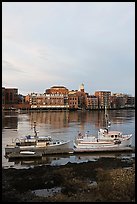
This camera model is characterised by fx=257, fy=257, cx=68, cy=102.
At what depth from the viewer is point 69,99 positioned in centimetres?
10688

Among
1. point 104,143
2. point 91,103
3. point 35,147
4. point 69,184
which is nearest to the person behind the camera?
point 69,184

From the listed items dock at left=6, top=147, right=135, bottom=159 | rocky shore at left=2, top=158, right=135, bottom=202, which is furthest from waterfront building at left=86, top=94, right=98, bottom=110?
rocky shore at left=2, top=158, right=135, bottom=202

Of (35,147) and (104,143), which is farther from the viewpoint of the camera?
(104,143)

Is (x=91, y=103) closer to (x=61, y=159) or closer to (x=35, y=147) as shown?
(x=35, y=147)

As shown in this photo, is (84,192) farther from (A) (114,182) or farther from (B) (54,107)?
(B) (54,107)

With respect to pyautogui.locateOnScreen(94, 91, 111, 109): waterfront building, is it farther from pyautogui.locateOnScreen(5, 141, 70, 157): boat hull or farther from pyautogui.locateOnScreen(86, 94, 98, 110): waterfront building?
pyautogui.locateOnScreen(5, 141, 70, 157): boat hull

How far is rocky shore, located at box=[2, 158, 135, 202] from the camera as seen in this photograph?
9577mm

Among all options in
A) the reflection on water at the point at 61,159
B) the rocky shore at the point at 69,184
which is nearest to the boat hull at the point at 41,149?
the reflection on water at the point at 61,159

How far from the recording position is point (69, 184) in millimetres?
11367

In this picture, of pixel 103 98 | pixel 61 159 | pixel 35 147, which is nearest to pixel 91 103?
pixel 103 98

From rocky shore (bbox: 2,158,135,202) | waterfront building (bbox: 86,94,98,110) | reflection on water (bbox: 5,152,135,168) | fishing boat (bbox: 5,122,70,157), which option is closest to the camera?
rocky shore (bbox: 2,158,135,202)

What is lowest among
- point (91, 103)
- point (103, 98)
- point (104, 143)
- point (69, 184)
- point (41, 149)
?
point (69, 184)

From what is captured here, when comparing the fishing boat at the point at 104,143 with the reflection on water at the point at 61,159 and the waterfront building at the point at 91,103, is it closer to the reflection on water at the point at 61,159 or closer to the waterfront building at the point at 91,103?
the reflection on water at the point at 61,159

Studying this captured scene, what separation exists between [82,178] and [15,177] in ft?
11.0
